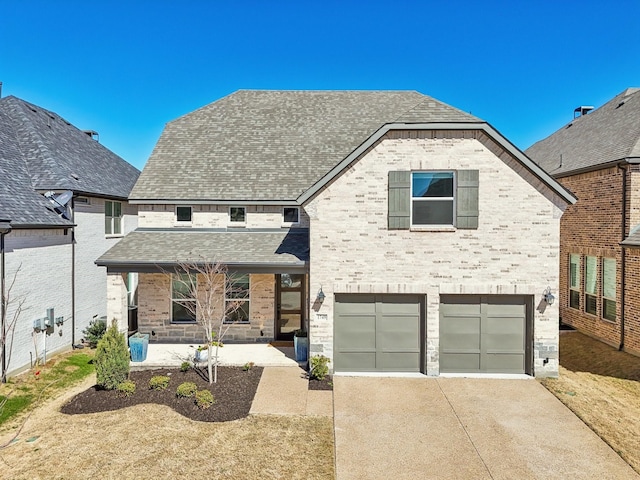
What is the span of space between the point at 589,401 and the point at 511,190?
19.1 ft

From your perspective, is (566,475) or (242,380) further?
(242,380)

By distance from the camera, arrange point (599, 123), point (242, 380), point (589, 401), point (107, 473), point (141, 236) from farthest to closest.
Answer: point (599, 123)
point (141, 236)
point (242, 380)
point (589, 401)
point (107, 473)

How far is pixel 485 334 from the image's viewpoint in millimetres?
10828

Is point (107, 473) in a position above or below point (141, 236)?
below

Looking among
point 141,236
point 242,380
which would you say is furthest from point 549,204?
point 141,236

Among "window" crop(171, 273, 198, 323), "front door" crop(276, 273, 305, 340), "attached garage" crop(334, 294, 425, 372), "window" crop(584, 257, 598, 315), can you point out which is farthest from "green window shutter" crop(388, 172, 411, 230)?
"window" crop(584, 257, 598, 315)

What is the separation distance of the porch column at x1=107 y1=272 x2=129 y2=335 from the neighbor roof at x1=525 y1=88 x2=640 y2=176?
684 inches

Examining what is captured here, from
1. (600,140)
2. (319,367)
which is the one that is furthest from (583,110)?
(319,367)

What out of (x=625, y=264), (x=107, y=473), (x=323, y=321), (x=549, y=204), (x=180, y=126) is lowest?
(x=107, y=473)

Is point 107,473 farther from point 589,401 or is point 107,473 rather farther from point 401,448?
point 589,401

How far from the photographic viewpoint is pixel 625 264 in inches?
491

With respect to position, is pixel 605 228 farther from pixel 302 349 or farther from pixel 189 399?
pixel 189 399

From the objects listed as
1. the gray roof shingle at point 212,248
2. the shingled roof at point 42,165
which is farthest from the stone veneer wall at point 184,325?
the shingled roof at point 42,165

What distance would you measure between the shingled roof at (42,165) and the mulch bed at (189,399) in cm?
585
